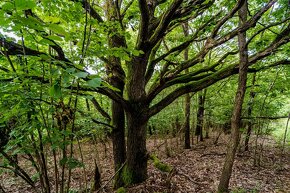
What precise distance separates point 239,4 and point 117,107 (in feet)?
13.6

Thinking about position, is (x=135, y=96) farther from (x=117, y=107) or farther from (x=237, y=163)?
(x=237, y=163)

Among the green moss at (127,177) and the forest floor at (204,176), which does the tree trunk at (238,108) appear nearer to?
the forest floor at (204,176)

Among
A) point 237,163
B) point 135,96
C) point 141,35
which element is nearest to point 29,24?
point 141,35

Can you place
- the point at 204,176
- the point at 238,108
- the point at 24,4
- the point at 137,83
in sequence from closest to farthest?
the point at 24,4
the point at 238,108
the point at 137,83
the point at 204,176

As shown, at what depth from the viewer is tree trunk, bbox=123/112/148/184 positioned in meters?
4.83

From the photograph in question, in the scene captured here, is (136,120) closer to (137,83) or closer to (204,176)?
(137,83)

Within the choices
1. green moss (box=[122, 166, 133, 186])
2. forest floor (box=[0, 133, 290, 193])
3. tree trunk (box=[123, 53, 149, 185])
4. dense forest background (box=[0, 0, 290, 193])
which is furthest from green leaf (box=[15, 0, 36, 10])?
green moss (box=[122, 166, 133, 186])

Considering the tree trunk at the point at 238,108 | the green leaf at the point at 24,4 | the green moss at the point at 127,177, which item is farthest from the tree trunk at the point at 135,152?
the green leaf at the point at 24,4

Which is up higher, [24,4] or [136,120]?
[24,4]

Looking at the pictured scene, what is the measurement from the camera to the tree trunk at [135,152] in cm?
483

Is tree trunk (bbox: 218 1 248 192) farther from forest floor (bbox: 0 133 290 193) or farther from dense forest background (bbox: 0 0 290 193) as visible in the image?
forest floor (bbox: 0 133 290 193)

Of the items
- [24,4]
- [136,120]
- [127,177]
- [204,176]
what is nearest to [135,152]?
[127,177]

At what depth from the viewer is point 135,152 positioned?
4.86 metres

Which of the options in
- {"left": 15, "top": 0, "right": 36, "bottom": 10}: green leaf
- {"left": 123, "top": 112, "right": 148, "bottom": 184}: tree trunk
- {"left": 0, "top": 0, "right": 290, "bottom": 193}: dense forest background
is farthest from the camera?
{"left": 123, "top": 112, "right": 148, "bottom": 184}: tree trunk
